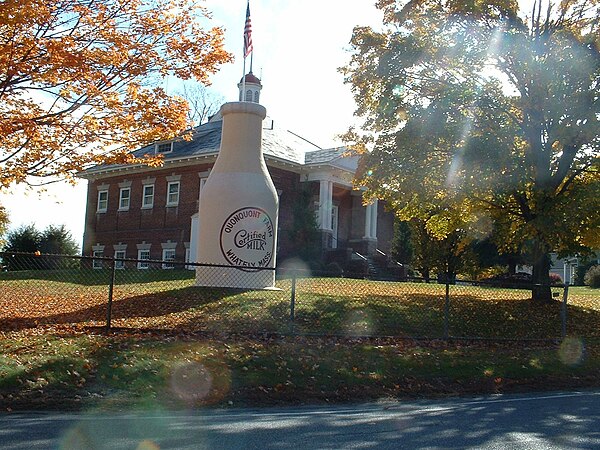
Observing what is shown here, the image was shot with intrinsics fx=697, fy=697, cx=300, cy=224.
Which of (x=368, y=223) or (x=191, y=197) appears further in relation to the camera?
(x=368, y=223)

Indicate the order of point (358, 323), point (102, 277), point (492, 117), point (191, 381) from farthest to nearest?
point (102, 277) → point (492, 117) → point (358, 323) → point (191, 381)

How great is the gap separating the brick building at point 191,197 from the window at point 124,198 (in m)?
0.06

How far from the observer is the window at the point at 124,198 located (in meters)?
38.5

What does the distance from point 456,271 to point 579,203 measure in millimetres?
23464

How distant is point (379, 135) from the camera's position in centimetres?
1981

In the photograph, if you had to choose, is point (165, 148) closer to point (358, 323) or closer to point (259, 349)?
point (358, 323)

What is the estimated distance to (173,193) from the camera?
3588 centimetres

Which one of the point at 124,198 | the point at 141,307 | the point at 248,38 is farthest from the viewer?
the point at 124,198

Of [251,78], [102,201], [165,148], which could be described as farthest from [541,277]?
[102,201]

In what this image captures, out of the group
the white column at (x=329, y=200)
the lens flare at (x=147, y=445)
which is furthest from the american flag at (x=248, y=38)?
the lens flare at (x=147, y=445)

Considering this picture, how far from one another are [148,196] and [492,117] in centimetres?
2308

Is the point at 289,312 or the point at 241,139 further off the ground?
the point at 241,139

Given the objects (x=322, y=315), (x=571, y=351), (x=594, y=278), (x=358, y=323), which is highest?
(x=594, y=278)

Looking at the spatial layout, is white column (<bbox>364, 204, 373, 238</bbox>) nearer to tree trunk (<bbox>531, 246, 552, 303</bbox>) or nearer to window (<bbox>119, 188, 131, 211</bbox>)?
window (<bbox>119, 188, 131, 211</bbox>)
